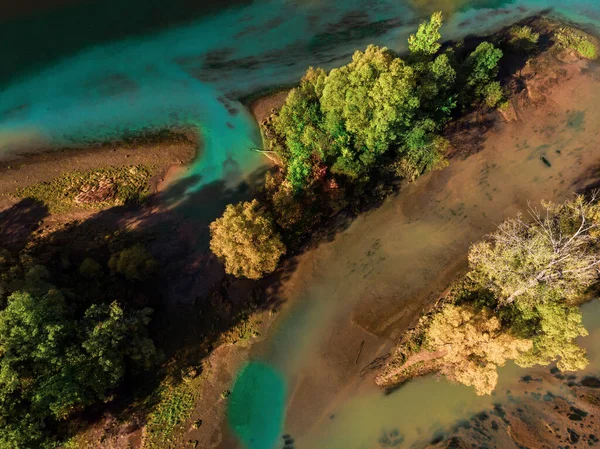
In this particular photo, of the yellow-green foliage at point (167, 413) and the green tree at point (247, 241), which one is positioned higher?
the green tree at point (247, 241)

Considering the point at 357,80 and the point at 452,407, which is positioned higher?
the point at 357,80

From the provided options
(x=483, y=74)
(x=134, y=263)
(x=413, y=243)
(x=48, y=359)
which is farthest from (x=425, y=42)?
(x=48, y=359)

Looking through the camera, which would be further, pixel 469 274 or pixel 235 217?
pixel 469 274

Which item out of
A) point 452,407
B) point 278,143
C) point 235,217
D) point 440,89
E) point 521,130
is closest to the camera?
point 235,217

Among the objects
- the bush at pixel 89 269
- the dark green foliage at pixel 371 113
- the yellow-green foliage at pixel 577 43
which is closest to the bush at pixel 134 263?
the bush at pixel 89 269

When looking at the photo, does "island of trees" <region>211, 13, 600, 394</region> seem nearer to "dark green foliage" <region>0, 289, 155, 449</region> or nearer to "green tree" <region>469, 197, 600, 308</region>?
"green tree" <region>469, 197, 600, 308</region>

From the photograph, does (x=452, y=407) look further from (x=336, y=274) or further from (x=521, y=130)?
(x=521, y=130)

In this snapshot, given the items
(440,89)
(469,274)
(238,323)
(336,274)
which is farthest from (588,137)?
(238,323)

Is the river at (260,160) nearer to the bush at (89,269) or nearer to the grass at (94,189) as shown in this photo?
the grass at (94,189)
